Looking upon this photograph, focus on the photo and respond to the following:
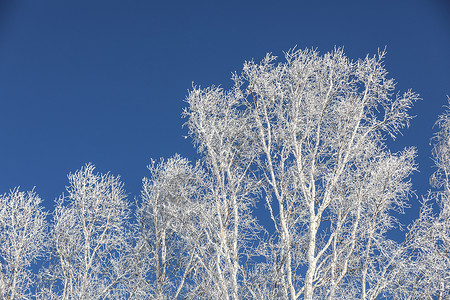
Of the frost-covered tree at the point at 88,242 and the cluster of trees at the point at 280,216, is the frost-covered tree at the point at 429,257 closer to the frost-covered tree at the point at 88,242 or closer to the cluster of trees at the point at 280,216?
the cluster of trees at the point at 280,216

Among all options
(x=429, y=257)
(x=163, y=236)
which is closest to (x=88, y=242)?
(x=163, y=236)

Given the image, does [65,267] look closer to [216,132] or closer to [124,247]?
[124,247]

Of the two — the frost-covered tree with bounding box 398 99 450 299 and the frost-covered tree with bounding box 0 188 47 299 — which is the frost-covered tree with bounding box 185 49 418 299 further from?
the frost-covered tree with bounding box 0 188 47 299

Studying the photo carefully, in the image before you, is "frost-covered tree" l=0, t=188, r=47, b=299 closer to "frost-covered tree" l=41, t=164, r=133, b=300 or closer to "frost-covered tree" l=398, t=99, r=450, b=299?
"frost-covered tree" l=41, t=164, r=133, b=300

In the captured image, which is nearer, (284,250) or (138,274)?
(284,250)

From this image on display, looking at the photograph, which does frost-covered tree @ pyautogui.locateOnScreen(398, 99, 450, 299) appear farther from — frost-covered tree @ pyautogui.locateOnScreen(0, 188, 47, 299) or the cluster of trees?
frost-covered tree @ pyautogui.locateOnScreen(0, 188, 47, 299)

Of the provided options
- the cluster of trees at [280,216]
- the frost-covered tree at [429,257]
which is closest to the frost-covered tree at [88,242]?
the cluster of trees at [280,216]

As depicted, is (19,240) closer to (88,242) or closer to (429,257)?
(88,242)

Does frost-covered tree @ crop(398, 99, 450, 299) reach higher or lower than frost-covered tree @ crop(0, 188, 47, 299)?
lower

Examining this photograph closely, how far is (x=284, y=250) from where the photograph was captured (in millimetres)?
8781

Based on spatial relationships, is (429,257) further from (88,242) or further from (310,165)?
(88,242)

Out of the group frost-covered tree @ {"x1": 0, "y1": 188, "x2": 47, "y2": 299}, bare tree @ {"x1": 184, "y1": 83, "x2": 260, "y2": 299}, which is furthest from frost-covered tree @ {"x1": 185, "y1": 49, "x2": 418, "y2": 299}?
frost-covered tree @ {"x1": 0, "y1": 188, "x2": 47, "y2": 299}

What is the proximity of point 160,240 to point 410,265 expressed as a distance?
738 centimetres

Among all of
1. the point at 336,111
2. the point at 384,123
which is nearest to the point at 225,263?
the point at 336,111
